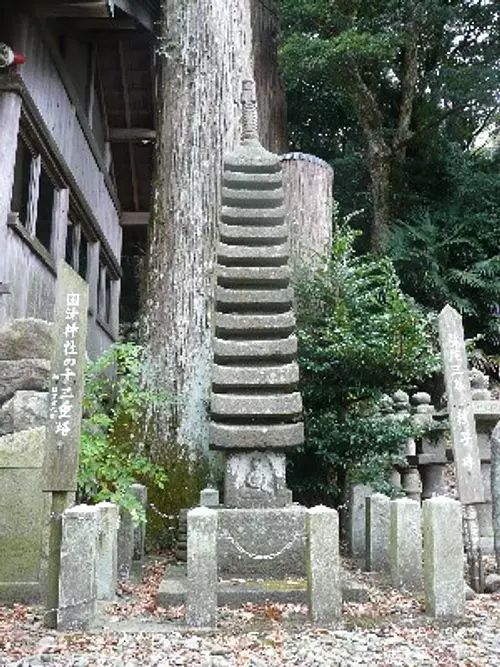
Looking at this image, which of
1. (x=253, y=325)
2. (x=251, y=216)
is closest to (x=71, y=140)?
(x=251, y=216)

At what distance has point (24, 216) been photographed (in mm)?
8750

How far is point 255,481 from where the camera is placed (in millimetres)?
5562

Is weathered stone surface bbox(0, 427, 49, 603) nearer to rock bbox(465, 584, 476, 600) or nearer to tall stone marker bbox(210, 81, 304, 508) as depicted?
tall stone marker bbox(210, 81, 304, 508)

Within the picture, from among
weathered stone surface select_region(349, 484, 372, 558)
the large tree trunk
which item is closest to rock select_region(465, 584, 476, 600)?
weathered stone surface select_region(349, 484, 372, 558)

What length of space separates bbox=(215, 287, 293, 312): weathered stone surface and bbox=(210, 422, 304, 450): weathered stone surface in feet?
3.76

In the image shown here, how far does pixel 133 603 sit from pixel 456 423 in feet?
9.35

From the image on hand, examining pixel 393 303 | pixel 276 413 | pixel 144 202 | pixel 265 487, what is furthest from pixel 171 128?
pixel 144 202

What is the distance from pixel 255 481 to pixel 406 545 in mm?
1296

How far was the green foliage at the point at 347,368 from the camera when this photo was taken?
271 inches

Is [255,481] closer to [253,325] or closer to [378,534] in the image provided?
[378,534]

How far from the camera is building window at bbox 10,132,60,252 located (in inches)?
320

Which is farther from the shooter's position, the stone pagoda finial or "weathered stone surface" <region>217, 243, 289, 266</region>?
the stone pagoda finial

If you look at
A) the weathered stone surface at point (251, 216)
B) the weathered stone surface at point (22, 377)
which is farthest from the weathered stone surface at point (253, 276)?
the weathered stone surface at point (22, 377)

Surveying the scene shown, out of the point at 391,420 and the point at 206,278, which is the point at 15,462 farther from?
the point at 391,420
